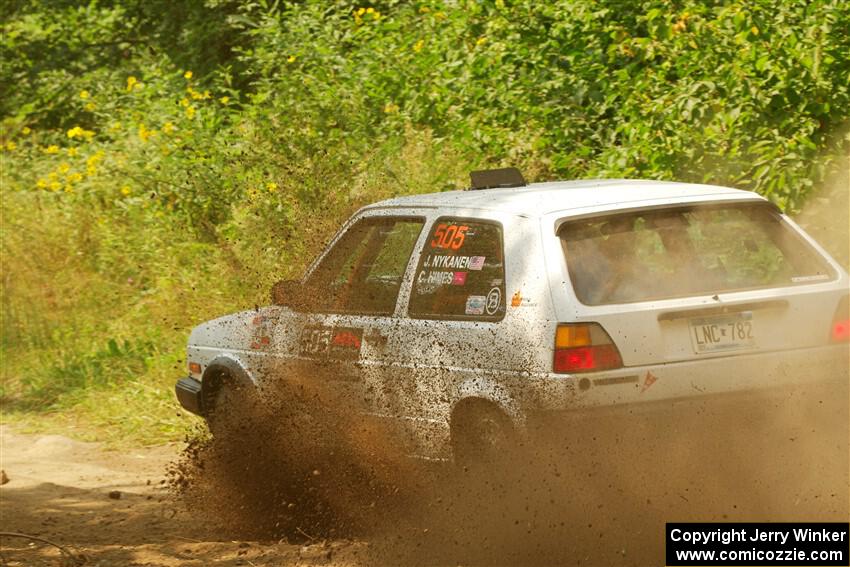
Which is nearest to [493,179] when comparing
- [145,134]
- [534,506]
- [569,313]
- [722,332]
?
[569,313]

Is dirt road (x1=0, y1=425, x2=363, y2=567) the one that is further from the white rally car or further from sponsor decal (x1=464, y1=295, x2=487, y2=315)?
sponsor decal (x1=464, y1=295, x2=487, y2=315)

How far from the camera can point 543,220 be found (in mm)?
5941

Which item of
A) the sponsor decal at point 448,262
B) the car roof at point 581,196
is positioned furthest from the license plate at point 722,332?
the sponsor decal at point 448,262

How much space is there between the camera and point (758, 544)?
543 centimetres

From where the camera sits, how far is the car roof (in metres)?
6.04

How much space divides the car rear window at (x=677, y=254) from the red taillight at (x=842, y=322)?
0.51ft

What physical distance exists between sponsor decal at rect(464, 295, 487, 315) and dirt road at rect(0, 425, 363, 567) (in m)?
1.24

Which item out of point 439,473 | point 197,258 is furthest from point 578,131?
point 439,473

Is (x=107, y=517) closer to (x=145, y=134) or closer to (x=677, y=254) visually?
(x=677, y=254)

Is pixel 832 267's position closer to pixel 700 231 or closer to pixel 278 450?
pixel 700 231

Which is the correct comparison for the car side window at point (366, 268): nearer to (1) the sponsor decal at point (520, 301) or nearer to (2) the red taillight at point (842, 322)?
(1) the sponsor decal at point (520, 301)

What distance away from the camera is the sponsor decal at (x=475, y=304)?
19.8 ft

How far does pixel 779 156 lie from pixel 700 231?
2633 millimetres

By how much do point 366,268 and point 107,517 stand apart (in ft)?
7.25
